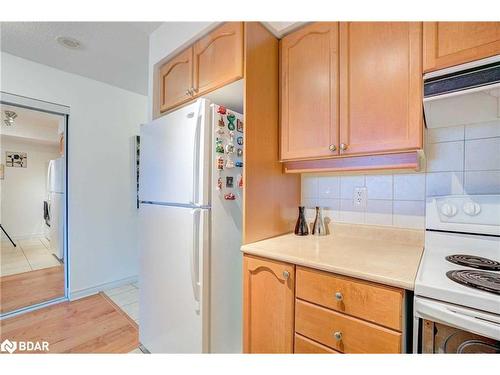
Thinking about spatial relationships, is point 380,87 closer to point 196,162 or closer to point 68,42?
point 196,162

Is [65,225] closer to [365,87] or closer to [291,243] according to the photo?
[291,243]

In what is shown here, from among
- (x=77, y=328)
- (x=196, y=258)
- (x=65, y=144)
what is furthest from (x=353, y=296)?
(x=65, y=144)

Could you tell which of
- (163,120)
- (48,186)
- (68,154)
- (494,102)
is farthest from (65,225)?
(494,102)

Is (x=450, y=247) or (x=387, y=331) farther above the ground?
(x=450, y=247)

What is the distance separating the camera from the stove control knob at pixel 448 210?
1.14 m

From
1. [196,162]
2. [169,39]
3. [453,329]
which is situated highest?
[169,39]

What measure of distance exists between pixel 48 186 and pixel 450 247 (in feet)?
11.6

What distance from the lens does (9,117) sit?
2189mm

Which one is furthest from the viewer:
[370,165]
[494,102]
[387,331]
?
[370,165]

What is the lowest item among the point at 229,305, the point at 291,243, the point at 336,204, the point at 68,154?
the point at 229,305

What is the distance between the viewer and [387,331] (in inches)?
31.8

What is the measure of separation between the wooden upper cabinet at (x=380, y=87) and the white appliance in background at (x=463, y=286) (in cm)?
48

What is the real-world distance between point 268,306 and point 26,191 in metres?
2.89

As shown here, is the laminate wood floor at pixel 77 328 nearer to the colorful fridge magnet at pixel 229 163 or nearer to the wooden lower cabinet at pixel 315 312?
the wooden lower cabinet at pixel 315 312
